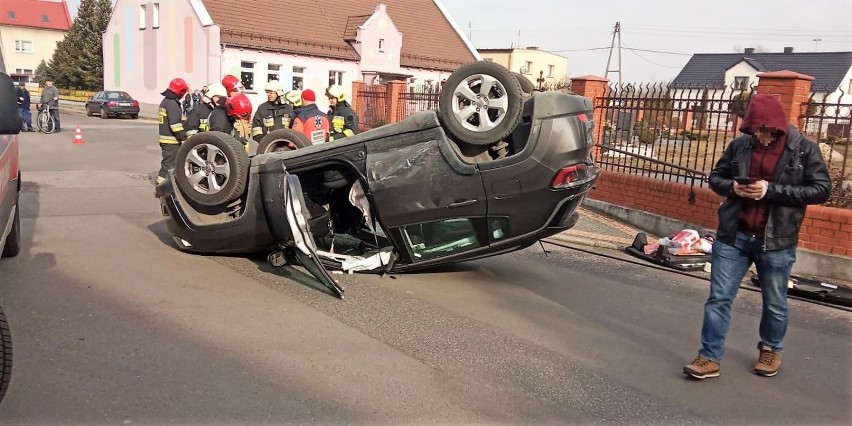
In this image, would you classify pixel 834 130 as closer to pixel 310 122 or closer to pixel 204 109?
pixel 310 122

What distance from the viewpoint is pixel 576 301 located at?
5.55 metres

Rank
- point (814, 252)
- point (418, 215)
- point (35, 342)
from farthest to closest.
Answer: point (814, 252), point (418, 215), point (35, 342)

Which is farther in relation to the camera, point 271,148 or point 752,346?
point 271,148

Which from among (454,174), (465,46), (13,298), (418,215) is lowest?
(13,298)

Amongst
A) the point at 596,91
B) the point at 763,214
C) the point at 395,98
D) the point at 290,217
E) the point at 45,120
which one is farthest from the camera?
the point at 45,120

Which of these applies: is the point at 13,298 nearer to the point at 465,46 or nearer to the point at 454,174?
the point at 454,174

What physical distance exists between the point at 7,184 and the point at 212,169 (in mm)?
1712

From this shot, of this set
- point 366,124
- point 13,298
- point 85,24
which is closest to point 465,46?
point 366,124

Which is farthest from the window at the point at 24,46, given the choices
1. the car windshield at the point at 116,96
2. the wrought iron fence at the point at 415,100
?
the wrought iron fence at the point at 415,100

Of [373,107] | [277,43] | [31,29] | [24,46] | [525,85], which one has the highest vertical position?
[31,29]

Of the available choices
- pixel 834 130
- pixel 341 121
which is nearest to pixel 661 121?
pixel 834 130

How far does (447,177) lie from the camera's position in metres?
5.11

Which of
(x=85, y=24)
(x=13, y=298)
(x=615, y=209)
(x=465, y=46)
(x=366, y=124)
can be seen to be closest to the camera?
(x=13, y=298)

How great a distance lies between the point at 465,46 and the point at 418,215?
117 feet
